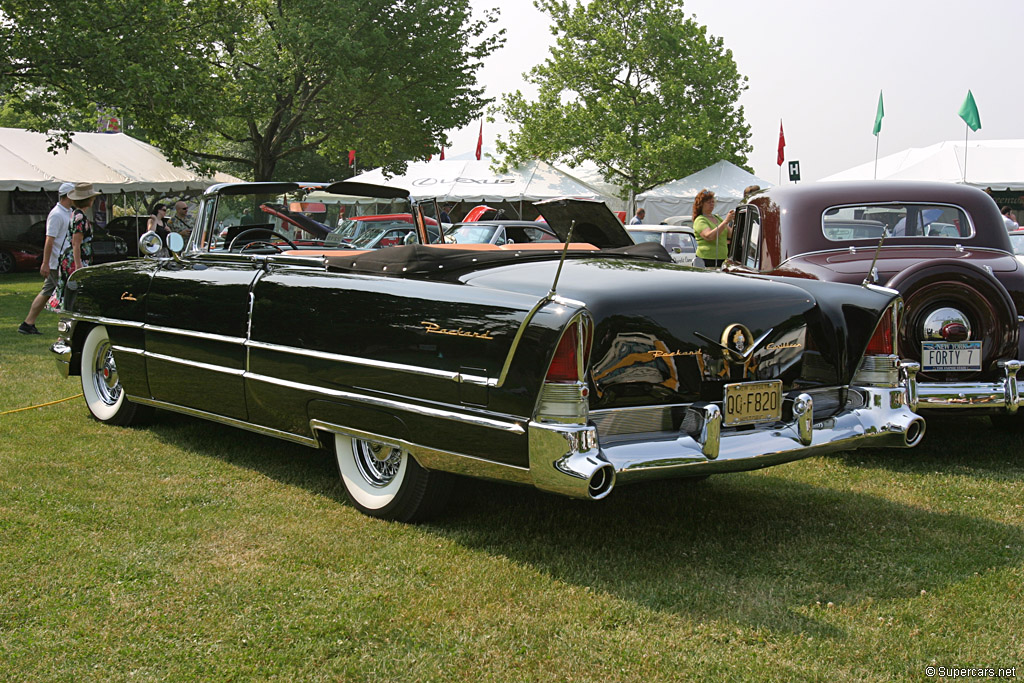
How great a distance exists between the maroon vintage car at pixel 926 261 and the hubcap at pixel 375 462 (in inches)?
97.9

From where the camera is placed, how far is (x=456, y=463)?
3795mm

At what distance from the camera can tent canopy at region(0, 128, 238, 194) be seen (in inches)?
923

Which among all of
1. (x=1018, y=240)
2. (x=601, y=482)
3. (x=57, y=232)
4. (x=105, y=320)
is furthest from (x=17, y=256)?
(x=601, y=482)

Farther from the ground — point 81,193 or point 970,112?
point 970,112

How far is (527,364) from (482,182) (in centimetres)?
2258

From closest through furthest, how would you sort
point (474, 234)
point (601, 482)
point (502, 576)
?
Result: point (601, 482) → point (502, 576) → point (474, 234)

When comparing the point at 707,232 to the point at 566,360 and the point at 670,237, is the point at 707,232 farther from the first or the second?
the point at 670,237

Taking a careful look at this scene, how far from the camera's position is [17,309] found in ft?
47.2

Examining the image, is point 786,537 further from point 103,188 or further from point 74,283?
point 103,188

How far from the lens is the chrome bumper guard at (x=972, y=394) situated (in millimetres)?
5438

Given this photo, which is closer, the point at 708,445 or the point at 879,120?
the point at 708,445

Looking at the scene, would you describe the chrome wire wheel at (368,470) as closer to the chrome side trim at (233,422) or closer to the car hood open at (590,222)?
the chrome side trim at (233,422)

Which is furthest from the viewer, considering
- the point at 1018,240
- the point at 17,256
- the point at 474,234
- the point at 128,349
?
the point at 17,256

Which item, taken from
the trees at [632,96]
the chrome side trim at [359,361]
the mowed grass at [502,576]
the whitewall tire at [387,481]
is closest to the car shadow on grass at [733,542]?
the mowed grass at [502,576]
